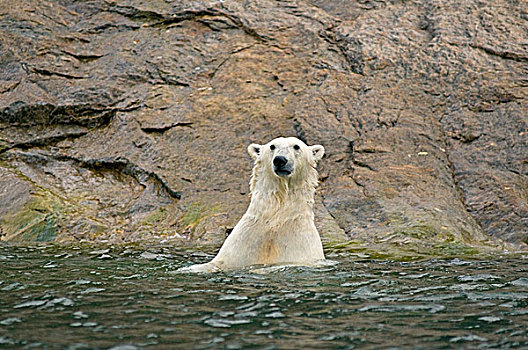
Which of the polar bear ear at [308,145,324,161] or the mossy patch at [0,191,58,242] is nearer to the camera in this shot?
the polar bear ear at [308,145,324,161]

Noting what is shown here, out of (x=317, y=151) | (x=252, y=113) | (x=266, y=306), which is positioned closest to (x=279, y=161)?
(x=317, y=151)

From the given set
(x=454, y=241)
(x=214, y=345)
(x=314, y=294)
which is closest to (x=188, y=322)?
(x=214, y=345)

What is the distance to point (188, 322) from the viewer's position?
4648mm

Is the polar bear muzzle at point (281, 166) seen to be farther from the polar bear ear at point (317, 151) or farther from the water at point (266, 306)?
the water at point (266, 306)

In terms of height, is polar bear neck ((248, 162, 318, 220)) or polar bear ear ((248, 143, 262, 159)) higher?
polar bear ear ((248, 143, 262, 159))

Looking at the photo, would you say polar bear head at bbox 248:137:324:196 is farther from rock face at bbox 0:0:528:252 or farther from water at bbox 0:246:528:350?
rock face at bbox 0:0:528:252

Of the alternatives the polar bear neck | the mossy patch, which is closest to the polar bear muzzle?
the polar bear neck

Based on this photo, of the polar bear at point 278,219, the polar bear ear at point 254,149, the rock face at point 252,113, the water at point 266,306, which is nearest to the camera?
the water at point 266,306

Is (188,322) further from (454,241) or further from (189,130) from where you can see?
(189,130)

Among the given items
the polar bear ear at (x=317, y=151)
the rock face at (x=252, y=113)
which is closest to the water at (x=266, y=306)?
the polar bear ear at (x=317, y=151)

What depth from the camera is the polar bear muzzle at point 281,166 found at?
24.7ft

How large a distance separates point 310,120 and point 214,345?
857cm

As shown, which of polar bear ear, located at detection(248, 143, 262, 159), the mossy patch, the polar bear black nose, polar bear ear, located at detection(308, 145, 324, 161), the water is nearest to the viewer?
the water

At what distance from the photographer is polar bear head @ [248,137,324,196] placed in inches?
299
